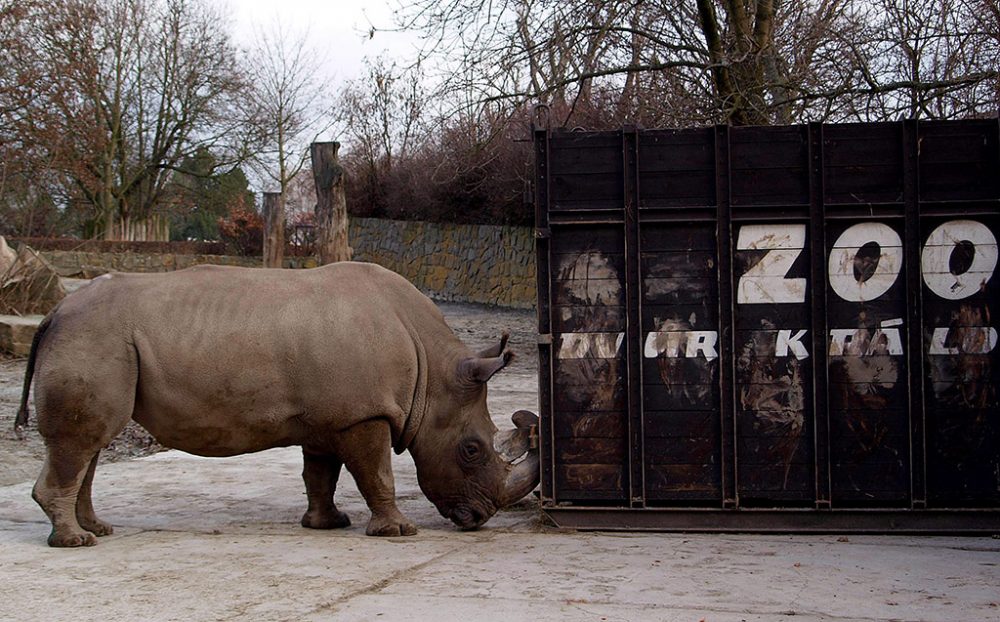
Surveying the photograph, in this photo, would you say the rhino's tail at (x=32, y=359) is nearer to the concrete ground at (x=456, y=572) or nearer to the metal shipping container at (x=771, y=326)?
the concrete ground at (x=456, y=572)

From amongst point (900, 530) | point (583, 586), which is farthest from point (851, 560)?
point (583, 586)

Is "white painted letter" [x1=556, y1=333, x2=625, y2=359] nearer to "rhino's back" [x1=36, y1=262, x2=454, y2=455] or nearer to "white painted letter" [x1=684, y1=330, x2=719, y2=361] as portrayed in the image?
"white painted letter" [x1=684, y1=330, x2=719, y2=361]

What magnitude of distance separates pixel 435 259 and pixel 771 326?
24.7 meters

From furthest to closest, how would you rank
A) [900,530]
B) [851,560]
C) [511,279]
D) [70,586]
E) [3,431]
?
[511,279]
[3,431]
[900,530]
[851,560]
[70,586]

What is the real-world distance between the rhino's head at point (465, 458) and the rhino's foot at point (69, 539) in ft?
6.85

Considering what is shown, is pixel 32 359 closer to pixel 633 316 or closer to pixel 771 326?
pixel 633 316

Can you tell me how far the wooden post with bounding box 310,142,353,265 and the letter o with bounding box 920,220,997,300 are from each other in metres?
7.67

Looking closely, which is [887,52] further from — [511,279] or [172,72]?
[172,72]

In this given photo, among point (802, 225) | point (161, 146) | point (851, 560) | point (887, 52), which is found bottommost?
point (851, 560)

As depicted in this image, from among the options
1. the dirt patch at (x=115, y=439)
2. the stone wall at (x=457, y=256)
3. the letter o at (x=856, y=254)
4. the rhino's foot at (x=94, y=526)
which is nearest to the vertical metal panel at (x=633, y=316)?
the letter o at (x=856, y=254)

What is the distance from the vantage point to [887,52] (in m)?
14.4

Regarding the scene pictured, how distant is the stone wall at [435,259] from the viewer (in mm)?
29031

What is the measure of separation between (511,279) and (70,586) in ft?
77.2

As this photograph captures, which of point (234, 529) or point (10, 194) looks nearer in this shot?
point (234, 529)
